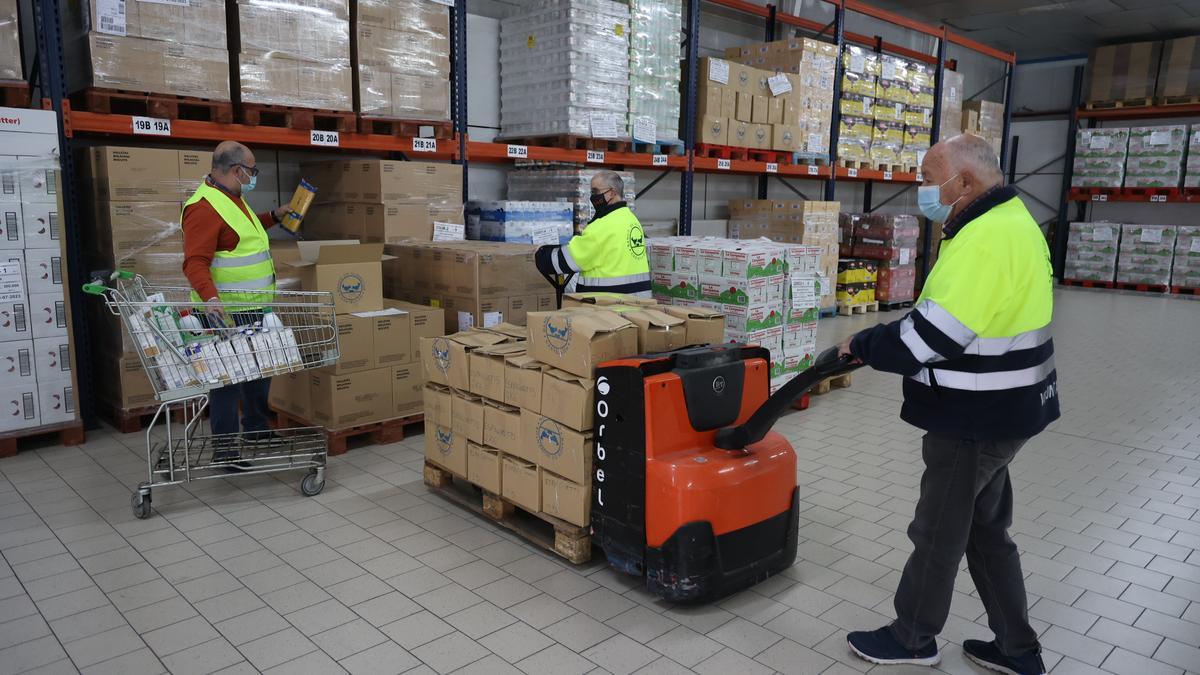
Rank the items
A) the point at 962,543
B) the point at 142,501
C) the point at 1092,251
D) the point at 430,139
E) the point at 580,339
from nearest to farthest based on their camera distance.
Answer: the point at 962,543, the point at 580,339, the point at 142,501, the point at 430,139, the point at 1092,251

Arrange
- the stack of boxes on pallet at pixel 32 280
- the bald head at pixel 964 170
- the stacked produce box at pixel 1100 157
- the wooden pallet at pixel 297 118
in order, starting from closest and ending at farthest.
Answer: the bald head at pixel 964 170, the stack of boxes on pallet at pixel 32 280, the wooden pallet at pixel 297 118, the stacked produce box at pixel 1100 157

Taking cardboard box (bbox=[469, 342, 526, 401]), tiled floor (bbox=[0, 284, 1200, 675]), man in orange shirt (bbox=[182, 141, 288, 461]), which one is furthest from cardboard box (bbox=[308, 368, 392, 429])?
cardboard box (bbox=[469, 342, 526, 401])

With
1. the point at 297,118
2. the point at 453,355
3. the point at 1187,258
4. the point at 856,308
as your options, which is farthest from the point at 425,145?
the point at 1187,258

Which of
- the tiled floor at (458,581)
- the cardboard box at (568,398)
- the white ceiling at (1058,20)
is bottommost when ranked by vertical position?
the tiled floor at (458,581)

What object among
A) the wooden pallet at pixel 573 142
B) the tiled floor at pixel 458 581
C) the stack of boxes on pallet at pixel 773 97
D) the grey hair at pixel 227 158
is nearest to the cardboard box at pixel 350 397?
the tiled floor at pixel 458 581

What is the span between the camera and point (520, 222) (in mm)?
7359

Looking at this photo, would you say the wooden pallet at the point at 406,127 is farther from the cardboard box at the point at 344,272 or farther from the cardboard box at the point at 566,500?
the cardboard box at the point at 566,500

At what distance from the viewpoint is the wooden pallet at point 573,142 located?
8008 mm

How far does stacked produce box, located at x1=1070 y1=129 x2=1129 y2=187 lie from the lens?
16.3 meters

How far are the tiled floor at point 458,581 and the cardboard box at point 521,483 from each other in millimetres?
247

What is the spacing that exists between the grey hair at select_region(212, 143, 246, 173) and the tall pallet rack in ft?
4.34

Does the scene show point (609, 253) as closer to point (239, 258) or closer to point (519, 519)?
point (519, 519)

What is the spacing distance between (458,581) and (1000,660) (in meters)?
2.25

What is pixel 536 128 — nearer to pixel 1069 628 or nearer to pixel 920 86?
pixel 1069 628
